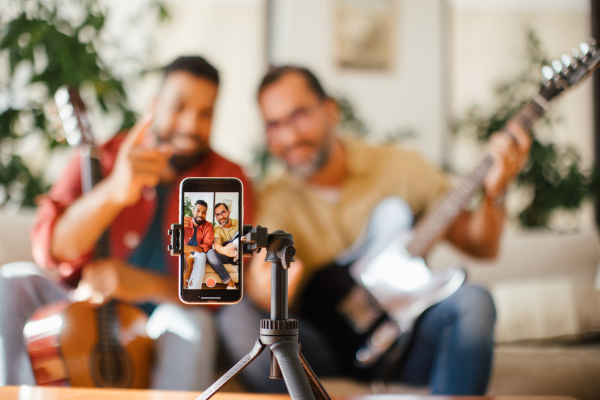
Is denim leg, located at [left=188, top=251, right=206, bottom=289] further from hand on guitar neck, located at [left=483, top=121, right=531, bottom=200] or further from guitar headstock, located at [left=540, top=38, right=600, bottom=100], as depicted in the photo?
hand on guitar neck, located at [left=483, top=121, right=531, bottom=200]

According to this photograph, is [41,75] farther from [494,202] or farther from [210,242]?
[494,202]

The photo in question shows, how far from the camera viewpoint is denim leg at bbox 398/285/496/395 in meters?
0.84

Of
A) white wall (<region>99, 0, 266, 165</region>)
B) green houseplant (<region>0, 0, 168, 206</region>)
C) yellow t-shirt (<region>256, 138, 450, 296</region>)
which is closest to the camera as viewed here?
yellow t-shirt (<region>256, 138, 450, 296</region>)

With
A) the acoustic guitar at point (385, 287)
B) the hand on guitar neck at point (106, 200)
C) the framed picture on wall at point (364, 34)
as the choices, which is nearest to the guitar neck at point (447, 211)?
the acoustic guitar at point (385, 287)

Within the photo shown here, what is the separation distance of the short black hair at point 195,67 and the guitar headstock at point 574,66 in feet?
2.37

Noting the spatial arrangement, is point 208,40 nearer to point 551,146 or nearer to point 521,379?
point 551,146

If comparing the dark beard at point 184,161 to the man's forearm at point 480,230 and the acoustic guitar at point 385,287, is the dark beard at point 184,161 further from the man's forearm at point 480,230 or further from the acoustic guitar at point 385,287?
the man's forearm at point 480,230

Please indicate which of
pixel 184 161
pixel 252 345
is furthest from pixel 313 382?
pixel 184 161

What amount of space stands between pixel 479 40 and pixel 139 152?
4.84 feet

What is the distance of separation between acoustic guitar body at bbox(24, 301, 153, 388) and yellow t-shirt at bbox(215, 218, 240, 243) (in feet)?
1.64

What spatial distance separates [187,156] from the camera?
1.11 m

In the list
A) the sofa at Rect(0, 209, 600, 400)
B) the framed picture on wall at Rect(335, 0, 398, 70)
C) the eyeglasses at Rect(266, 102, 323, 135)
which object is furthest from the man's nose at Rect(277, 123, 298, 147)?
the framed picture on wall at Rect(335, 0, 398, 70)

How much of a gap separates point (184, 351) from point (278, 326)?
0.49 m

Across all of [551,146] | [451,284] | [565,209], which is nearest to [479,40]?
[551,146]
